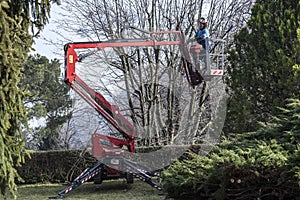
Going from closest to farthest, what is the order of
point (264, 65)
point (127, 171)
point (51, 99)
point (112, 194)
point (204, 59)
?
point (204, 59)
point (264, 65)
point (112, 194)
point (127, 171)
point (51, 99)

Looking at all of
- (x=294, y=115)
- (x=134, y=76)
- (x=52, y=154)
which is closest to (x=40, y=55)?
(x=134, y=76)

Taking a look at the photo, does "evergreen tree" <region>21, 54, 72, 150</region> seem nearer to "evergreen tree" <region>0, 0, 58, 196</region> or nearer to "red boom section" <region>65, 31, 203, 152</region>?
"red boom section" <region>65, 31, 203, 152</region>

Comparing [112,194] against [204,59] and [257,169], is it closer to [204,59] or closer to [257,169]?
[204,59]

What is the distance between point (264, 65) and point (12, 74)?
6690 mm

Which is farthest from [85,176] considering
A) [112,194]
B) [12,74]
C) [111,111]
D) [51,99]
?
[51,99]

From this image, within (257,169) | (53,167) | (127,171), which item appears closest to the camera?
(257,169)

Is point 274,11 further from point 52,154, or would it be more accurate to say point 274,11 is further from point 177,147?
point 52,154

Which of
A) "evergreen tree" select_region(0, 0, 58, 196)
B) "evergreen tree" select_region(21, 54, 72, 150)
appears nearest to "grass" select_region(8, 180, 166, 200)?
"evergreen tree" select_region(0, 0, 58, 196)

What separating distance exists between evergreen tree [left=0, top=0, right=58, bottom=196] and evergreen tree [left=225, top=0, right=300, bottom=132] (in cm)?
615

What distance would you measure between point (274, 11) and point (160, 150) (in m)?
5.88

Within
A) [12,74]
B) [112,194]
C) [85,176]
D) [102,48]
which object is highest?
[102,48]

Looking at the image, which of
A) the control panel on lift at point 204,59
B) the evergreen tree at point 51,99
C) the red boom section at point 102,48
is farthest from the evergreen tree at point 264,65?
the evergreen tree at point 51,99

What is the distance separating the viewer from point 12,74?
2732 millimetres

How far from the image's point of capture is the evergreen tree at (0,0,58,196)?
2.61 m
